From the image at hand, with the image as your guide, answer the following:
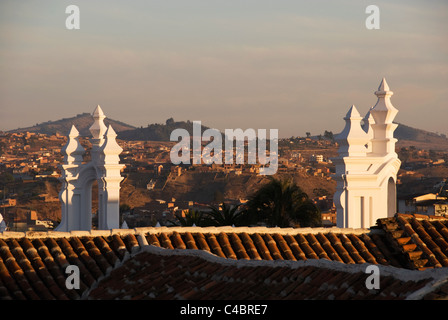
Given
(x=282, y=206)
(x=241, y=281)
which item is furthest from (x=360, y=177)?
(x=282, y=206)

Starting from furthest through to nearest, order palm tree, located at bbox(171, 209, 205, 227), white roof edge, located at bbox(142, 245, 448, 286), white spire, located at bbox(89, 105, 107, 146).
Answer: palm tree, located at bbox(171, 209, 205, 227) → white spire, located at bbox(89, 105, 107, 146) → white roof edge, located at bbox(142, 245, 448, 286)

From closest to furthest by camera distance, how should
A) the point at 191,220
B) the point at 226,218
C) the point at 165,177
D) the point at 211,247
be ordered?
the point at 211,247, the point at 191,220, the point at 226,218, the point at 165,177

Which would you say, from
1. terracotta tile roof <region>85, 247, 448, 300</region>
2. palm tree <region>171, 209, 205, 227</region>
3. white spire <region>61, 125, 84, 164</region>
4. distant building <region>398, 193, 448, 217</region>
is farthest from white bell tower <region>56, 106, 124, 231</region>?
distant building <region>398, 193, 448, 217</region>

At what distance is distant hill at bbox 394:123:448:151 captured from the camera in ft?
255

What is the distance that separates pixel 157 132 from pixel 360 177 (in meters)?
66.8

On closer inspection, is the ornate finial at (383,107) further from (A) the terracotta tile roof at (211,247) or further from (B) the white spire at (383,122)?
(A) the terracotta tile roof at (211,247)

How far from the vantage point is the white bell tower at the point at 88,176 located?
18672 mm

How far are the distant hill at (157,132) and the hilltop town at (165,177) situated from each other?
1.68m

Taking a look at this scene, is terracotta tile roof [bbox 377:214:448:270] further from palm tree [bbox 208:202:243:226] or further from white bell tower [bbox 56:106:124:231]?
palm tree [bbox 208:202:243:226]

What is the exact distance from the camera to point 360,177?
17.2m

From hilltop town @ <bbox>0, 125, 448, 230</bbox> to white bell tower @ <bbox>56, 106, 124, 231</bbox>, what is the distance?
36179 mm

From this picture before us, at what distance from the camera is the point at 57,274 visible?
12922 millimetres

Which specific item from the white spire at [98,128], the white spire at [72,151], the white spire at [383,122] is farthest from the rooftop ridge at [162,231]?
the white spire at [72,151]

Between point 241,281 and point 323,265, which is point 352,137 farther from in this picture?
point 241,281
